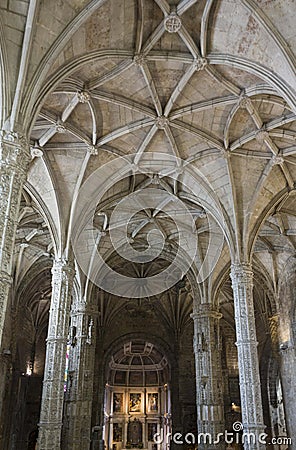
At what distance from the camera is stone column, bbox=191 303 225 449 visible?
21125 millimetres

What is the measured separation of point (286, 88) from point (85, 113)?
7345mm

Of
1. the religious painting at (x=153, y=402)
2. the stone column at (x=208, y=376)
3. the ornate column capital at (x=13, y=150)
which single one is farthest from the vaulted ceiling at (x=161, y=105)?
the religious painting at (x=153, y=402)

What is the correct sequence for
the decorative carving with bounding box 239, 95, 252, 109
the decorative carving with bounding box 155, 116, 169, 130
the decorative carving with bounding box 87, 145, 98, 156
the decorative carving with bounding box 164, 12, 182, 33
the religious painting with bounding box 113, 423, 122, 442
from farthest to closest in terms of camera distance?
the religious painting with bounding box 113, 423, 122, 442
the decorative carving with bounding box 87, 145, 98, 156
the decorative carving with bounding box 155, 116, 169, 130
the decorative carving with bounding box 239, 95, 252, 109
the decorative carving with bounding box 164, 12, 182, 33

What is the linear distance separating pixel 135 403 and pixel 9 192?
1654 inches

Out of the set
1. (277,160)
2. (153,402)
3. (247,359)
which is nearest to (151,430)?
(153,402)

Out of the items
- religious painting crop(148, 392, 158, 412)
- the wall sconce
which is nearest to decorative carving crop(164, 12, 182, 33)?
the wall sconce

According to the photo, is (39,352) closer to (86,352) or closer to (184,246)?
(86,352)

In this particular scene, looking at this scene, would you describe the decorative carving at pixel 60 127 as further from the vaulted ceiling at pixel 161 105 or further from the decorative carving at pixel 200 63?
the decorative carving at pixel 200 63

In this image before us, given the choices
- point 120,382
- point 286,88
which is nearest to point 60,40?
point 286,88

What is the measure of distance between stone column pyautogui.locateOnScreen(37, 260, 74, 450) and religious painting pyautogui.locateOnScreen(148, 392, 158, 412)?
33.1 m

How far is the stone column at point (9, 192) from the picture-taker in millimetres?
8320

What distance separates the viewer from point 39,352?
37.1 m

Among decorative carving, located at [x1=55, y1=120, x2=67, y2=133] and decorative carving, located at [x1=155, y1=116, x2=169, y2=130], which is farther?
decorative carving, located at [x1=155, y1=116, x2=169, y2=130]

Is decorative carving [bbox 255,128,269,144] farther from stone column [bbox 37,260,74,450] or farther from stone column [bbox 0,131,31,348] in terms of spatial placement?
stone column [bbox 0,131,31,348]
